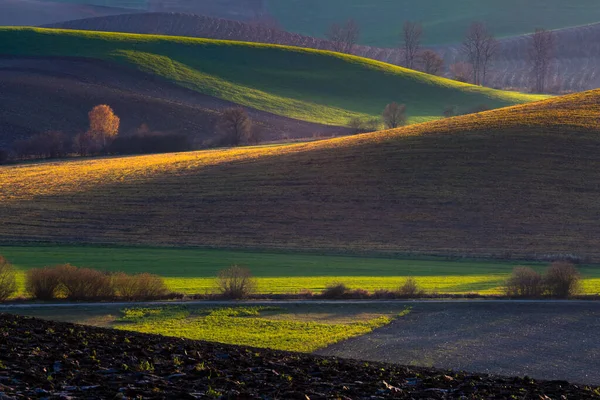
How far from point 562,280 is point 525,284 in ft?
4.60

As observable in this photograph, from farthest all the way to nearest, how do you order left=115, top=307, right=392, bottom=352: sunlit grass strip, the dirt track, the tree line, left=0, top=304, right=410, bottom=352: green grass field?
the tree line
left=0, top=304, right=410, bottom=352: green grass field
left=115, top=307, right=392, bottom=352: sunlit grass strip
the dirt track

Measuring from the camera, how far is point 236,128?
85688 millimetres

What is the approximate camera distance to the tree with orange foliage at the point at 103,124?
84.7m

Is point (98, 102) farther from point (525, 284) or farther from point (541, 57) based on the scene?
point (541, 57)

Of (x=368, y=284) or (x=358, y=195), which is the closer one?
(x=368, y=284)

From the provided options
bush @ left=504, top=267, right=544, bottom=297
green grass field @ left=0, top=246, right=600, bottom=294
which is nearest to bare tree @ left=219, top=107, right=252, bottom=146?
green grass field @ left=0, top=246, right=600, bottom=294

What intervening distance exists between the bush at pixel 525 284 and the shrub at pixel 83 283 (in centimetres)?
1542

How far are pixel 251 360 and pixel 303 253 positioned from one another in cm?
2807

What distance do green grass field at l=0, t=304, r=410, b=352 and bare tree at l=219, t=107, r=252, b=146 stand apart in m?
54.8

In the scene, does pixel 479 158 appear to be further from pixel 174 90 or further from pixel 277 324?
pixel 174 90

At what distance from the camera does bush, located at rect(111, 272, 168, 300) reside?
32969 mm

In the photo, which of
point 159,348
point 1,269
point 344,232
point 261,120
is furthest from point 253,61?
point 159,348

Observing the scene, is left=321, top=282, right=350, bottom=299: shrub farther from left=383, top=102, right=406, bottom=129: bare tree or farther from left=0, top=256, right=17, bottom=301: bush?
left=383, top=102, right=406, bottom=129: bare tree

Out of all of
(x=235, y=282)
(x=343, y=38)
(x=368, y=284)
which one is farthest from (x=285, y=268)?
(x=343, y=38)
